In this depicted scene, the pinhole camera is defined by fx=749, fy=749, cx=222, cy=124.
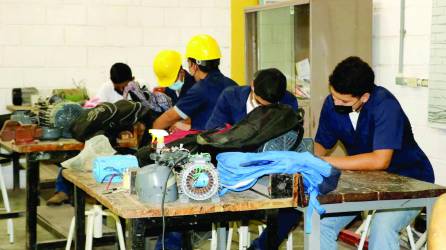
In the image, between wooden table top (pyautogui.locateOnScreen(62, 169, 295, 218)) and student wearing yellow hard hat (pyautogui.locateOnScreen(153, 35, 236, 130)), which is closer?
wooden table top (pyautogui.locateOnScreen(62, 169, 295, 218))

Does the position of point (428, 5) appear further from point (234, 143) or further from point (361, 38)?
point (234, 143)

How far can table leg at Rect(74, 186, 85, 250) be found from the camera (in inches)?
148

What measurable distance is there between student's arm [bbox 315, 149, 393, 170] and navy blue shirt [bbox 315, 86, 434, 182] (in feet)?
0.12

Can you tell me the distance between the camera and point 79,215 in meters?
3.81

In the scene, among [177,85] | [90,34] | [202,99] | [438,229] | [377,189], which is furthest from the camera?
[90,34]

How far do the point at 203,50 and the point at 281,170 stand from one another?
7.15 ft

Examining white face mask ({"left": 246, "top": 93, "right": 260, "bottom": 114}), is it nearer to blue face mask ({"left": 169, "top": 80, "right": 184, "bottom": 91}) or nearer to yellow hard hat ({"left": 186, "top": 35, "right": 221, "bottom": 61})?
yellow hard hat ({"left": 186, "top": 35, "right": 221, "bottom": 61})

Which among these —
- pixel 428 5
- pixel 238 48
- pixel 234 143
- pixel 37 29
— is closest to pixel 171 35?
pixel 238 48

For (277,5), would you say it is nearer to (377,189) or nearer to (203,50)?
(203,50)

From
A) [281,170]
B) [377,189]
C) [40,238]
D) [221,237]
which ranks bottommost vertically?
[40,238]

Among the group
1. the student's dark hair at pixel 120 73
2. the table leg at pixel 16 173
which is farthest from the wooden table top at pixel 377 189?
the table leg at pixel 16 173

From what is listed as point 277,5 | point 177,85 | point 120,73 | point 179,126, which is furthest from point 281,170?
point 120,73

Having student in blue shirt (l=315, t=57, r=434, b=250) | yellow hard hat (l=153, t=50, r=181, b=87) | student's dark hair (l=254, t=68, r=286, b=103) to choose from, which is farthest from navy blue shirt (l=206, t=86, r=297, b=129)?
yellow hard hat (l=153, t=50, r=181, b=87)

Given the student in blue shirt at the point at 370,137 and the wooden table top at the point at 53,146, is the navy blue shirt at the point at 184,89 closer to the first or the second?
the wooden table top at the point at 53,146
